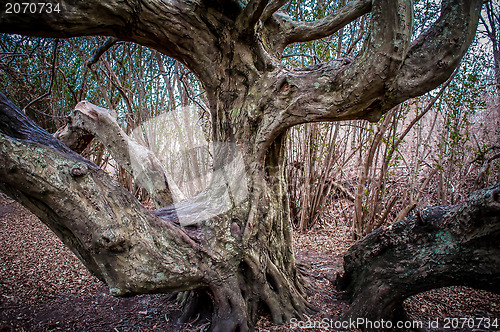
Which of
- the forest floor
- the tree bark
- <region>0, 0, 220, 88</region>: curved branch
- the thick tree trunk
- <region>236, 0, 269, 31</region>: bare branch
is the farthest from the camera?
the tree bark

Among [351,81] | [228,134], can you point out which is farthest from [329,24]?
[228,134]

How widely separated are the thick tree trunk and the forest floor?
0.37 m

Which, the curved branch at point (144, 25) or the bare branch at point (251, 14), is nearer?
the curved branch at point (144, 25)

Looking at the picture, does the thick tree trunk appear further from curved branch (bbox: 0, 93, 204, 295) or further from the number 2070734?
the number 2070734

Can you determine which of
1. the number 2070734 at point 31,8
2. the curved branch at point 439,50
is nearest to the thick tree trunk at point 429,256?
the curved branch at point 439,50

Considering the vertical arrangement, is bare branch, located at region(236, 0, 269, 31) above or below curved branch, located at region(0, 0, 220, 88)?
above

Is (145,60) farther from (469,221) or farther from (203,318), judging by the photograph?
(469,221)

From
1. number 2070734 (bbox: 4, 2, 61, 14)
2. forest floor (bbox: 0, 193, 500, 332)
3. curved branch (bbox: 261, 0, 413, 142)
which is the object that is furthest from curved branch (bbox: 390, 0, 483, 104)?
number 2070734 (bbox: 4, 2, 61, 14)

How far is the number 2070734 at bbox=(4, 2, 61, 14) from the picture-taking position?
1712mm

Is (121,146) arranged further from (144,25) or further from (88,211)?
(88,211)

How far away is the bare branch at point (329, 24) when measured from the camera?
2552mm

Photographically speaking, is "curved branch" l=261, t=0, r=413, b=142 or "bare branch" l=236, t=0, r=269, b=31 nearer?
"curved branch" l=261, t=0, r=413, b=142

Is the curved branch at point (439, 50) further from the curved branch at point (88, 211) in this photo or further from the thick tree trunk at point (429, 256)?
the curved branch at point (88, 211)

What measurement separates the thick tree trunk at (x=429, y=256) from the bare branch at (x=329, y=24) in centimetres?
169
